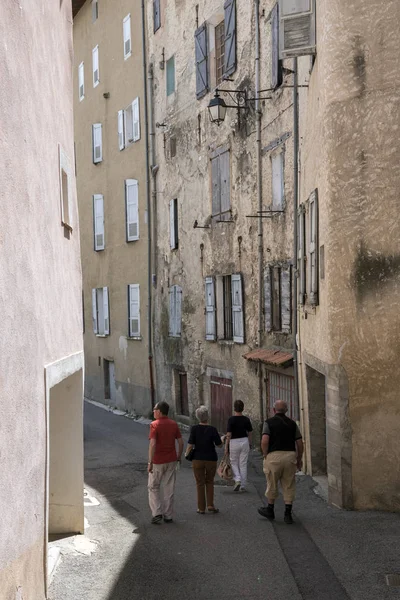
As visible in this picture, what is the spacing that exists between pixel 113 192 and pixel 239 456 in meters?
17.9

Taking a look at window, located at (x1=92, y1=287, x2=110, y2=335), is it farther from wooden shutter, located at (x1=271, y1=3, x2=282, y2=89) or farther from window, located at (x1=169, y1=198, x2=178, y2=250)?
wooden shutter, located at (x1=271, y1=3, x2=282, y2=89)

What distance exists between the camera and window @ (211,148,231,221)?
21.4 metres

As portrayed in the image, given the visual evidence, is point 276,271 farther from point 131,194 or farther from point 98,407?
point 98,407

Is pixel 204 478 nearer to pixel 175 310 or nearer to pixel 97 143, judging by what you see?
pixel 175 310

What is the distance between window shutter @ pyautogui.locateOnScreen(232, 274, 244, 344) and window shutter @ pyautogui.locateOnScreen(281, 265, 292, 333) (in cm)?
257

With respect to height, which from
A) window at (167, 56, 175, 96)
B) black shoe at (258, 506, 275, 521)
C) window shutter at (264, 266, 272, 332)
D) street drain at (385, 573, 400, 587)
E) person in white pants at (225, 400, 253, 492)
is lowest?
black shoe at (258, 506, 275, 521)

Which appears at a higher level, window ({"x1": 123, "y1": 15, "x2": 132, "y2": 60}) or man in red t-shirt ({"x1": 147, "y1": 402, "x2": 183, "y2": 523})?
window ({"x1": 123, "y1": 15, "x2": 132, "y2": 60})

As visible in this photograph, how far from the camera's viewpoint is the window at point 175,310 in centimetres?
2502

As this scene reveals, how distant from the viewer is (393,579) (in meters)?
8.99

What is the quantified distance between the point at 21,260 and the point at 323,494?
7788 mm

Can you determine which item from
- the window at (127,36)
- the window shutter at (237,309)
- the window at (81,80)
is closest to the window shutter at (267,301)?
the window shutter at (237,309)

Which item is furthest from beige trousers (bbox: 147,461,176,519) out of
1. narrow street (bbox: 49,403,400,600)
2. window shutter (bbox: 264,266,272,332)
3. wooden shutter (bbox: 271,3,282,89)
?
wooden shutter (bbox: 271,3,282,89)

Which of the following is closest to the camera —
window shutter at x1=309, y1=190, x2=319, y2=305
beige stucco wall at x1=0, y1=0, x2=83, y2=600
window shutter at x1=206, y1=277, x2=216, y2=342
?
beige stucco wall at x1=0, y1=0, x2=83, y2=600

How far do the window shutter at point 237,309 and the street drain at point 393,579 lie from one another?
1140 cm
